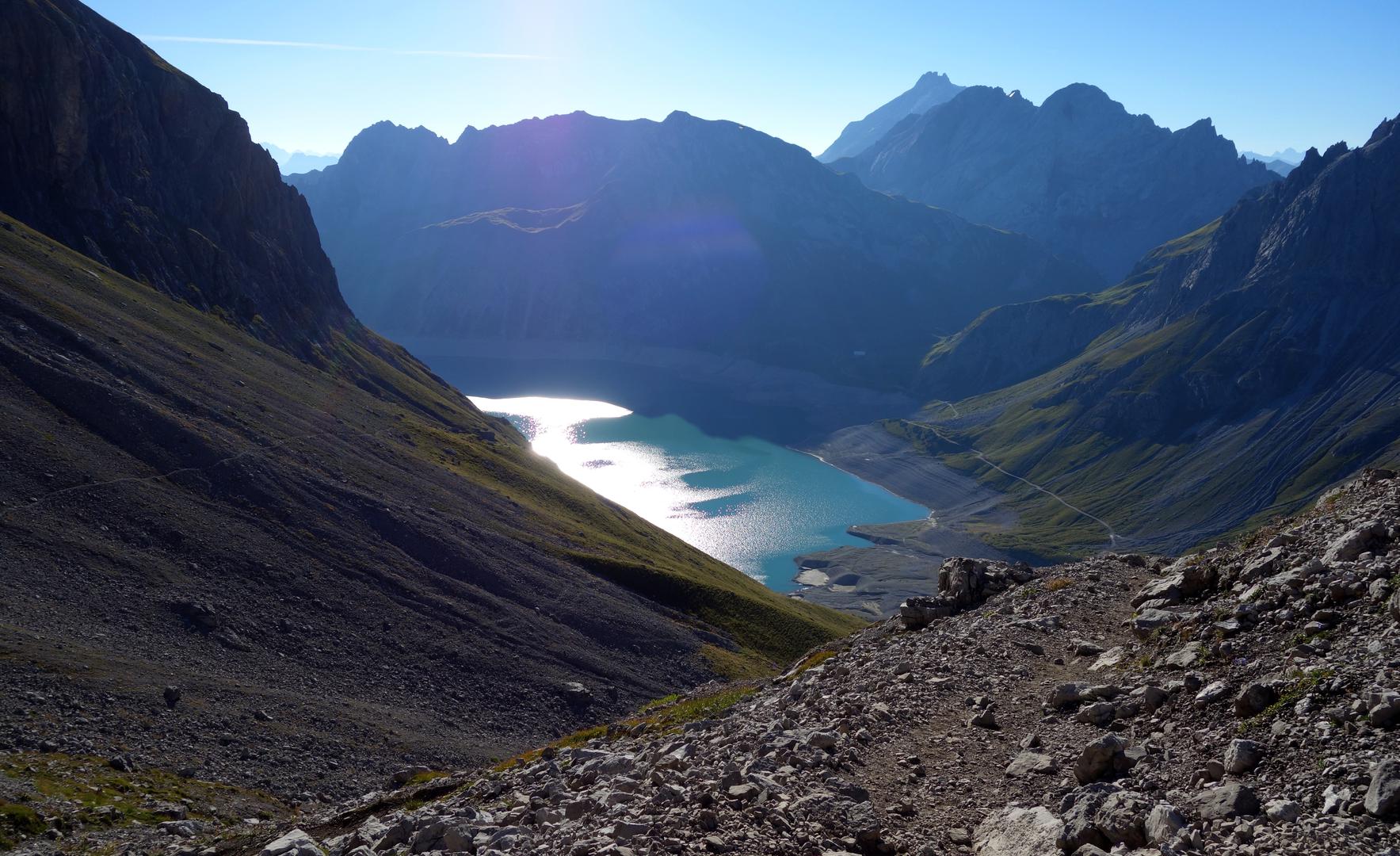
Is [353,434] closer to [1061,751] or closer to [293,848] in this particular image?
[293,848]

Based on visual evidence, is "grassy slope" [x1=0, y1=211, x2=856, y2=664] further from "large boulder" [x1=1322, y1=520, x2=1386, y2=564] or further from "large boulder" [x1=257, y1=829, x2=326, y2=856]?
"large boulder" [x1=1322, y1=520, x2=1386, y2=564]

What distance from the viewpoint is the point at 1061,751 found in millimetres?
17438

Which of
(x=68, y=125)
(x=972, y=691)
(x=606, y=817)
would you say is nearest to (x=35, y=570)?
(x=606, y=817)

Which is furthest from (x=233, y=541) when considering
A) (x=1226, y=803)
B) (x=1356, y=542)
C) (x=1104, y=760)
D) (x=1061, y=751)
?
(x=1226, y=803)

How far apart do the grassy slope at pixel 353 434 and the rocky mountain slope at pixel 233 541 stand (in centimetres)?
51

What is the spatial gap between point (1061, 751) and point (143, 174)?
14737 cm

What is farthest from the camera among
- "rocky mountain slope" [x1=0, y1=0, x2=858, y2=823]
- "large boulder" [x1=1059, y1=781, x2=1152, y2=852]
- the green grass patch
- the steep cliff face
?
the steep cliff face

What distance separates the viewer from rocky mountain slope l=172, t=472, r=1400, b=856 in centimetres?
1305

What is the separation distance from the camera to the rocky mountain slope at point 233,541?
43.8 metres

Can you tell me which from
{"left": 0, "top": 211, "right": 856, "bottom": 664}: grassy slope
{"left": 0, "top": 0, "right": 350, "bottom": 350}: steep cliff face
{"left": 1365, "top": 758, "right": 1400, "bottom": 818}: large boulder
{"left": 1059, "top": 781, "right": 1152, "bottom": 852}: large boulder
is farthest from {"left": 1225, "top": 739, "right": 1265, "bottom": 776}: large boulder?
{"left": 0, "top": 0, "right": 350, "bottom": 350}: steep cliff face

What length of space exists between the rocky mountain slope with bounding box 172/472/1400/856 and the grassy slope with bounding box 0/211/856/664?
60695mm

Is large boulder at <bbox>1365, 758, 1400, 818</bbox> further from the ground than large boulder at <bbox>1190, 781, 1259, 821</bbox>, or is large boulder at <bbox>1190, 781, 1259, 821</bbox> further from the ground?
large boulder at <bbox>1365, 758, 1400, 818</bbox>

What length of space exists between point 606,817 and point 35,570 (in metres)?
48.5

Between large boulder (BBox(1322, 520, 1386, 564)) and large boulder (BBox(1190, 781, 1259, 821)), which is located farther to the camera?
large boulder (BBox(1322, 520, 1386, 564))
